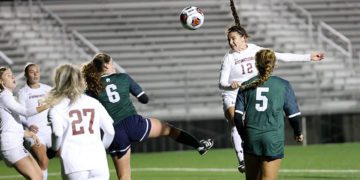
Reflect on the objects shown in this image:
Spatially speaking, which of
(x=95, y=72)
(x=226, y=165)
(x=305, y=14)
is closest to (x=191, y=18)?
(x=226, y=165)

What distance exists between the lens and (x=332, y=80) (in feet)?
84.6

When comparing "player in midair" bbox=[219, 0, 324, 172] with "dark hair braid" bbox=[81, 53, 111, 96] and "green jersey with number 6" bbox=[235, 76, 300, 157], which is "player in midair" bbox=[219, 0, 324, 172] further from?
"green jersey with number 6" bbox=[235, 76, 300, 157]

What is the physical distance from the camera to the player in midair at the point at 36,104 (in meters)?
12.6

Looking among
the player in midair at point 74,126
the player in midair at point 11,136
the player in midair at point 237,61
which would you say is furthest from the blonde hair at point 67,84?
the player in midair at point 237,61

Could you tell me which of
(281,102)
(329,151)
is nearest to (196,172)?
(329,151)

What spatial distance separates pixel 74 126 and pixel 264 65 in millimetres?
2101

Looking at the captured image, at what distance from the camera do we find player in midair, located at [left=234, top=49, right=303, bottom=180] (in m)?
9.42

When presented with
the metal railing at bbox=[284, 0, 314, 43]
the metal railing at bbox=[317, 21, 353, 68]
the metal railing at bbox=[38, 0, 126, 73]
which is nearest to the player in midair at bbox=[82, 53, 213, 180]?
the metal railing at bbox=[38, 0, 126, 73]

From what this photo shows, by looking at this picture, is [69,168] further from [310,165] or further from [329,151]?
[329,151]

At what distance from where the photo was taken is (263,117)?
372 inches

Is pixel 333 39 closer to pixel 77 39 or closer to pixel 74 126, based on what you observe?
pixel 77 39

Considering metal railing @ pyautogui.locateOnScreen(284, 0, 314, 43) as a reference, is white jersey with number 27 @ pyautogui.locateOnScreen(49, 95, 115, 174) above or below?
above

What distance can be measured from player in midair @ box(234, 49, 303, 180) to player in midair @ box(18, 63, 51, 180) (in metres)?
3.77

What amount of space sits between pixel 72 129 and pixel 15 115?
136 inches
